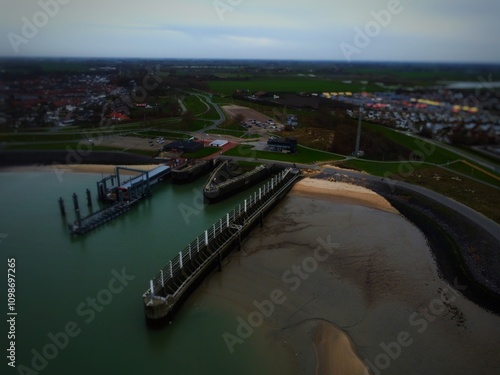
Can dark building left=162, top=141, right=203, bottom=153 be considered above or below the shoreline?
above

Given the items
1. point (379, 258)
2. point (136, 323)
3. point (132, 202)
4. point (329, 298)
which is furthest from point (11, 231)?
point (379, 258)

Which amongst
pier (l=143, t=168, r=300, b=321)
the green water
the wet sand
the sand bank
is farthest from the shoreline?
the sand bank

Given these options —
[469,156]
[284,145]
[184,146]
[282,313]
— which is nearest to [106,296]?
[282,313]

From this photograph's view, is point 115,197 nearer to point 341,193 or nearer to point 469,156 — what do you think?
point 341,193

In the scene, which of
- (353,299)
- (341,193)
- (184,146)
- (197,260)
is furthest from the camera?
(184,146)

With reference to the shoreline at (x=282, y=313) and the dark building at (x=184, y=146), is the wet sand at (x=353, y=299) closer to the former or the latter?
the shoreline at (x=282, y=313)

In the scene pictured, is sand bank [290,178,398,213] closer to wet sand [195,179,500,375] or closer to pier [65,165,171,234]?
wet sand [195,179,500,375]
